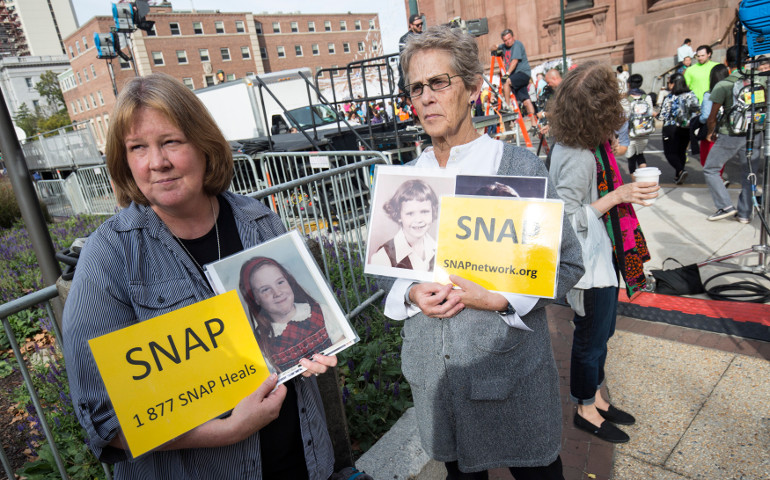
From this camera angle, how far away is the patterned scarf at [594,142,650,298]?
2592 millimetres

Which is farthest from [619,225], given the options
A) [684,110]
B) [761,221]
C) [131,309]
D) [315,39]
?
[315,39]

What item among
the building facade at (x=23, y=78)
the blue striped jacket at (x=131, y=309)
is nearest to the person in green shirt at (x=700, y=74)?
the blue striped jacket at (x=131, y=309)

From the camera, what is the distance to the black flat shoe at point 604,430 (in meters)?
2.72

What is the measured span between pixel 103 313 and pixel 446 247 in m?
0.98

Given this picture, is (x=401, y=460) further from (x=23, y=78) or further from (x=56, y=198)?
(x=23, y=78)

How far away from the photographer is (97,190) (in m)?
11.6

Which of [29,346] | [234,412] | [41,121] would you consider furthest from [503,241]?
[41,121]

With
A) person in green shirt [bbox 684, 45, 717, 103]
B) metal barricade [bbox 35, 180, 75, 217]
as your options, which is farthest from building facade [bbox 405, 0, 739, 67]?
metal barricade [bbox 35, 180, 75, 217]

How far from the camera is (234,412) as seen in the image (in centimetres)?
131

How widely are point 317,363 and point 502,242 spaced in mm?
670

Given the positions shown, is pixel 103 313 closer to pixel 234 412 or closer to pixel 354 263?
pixel 234 412

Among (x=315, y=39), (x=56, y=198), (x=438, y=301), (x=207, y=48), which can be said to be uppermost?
(x=315, y=39)

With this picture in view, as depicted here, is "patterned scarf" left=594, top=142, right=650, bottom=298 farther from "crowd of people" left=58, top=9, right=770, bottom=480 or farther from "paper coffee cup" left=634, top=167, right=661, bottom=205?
"crowd of people" left=58, top=9, right=770, bottom=480

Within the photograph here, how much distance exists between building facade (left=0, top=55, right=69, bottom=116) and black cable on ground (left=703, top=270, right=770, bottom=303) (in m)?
110
